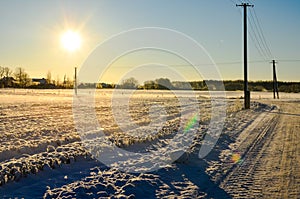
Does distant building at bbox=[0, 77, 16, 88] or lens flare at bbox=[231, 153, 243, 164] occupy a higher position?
distant building at bbox=[0, 77, 16, 88]

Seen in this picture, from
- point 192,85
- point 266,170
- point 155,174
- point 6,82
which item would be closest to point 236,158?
point 266,170

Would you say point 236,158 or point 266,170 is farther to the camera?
point 236,158

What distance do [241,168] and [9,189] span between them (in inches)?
204

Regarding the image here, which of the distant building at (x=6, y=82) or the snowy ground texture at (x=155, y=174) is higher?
the distant building at (x=6, y=82)

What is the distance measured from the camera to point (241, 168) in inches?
341

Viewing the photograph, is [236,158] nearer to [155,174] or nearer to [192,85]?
[155,174]

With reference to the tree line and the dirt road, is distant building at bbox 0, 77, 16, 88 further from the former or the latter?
the dirt road

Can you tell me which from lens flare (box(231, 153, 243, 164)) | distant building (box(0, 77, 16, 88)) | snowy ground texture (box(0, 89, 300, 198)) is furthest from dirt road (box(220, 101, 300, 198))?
distant building (box(0, 77, 16, 88))

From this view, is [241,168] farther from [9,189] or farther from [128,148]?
[9,189]

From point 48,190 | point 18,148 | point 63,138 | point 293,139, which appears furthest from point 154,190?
point 293,139

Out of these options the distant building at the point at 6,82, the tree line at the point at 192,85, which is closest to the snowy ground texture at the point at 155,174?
the tree line at the point at 192,85

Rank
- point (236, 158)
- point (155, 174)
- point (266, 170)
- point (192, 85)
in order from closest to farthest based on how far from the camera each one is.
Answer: point (155, 174) → point (266, 170) → point (236, 158) → point (192, 85)

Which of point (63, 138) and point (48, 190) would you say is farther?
point (63, 138)

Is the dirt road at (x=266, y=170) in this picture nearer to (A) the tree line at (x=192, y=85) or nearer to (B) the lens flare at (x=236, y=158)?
(B) the lens flare at (x=236, y=158)
